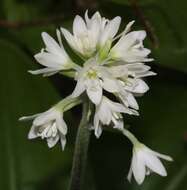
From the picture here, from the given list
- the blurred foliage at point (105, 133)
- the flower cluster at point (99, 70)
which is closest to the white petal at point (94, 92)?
the flower cluster at point (99, 70)

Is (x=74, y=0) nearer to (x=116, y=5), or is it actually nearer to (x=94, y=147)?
(x=116, y=5)

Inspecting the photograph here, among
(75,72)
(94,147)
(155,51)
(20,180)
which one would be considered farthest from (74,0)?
(75,72)

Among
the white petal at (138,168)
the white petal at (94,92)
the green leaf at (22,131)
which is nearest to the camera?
the white petal at (94,92)

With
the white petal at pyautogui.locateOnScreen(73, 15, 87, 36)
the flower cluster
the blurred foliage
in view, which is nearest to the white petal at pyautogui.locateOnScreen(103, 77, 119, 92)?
the flower cluster

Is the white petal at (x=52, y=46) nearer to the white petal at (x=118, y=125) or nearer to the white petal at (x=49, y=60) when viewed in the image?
the white petal at (x=49, y=60)

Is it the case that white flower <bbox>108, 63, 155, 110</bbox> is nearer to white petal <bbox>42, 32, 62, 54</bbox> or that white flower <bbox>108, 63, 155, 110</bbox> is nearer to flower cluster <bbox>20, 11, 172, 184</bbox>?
flower cluster <bbox>20, 11, 172, 184</bbox>

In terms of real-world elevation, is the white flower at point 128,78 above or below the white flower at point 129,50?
below

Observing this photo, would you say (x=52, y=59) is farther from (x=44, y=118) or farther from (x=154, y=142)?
(x=154, y=142)
